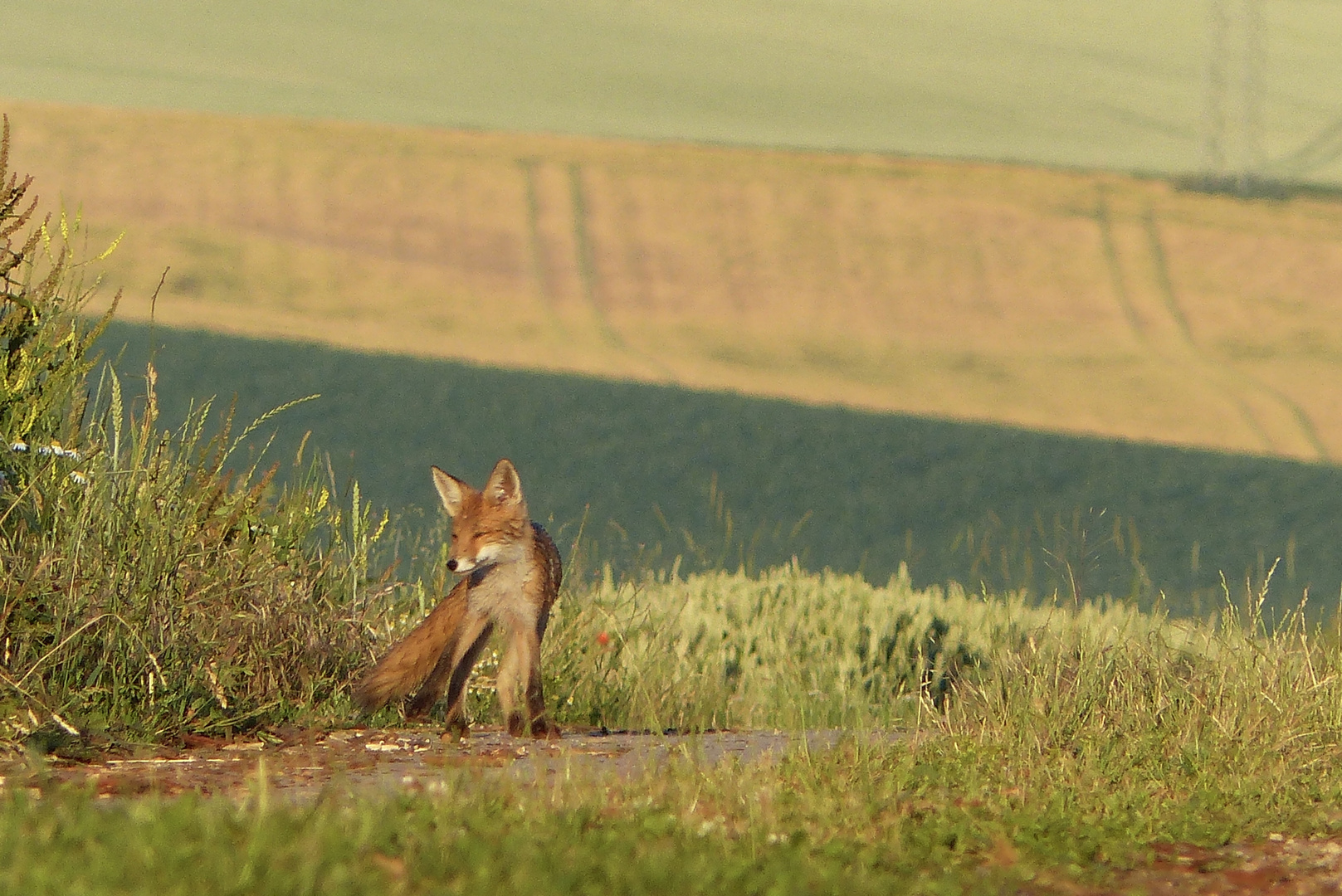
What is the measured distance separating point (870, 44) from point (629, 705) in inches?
1828

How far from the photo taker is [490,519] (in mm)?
7621

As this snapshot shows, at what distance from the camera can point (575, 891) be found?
5070 millimetres

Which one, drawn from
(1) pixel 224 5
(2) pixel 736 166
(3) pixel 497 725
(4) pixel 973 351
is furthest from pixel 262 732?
(1) pixel 224 5

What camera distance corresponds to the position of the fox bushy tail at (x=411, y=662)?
7.70m

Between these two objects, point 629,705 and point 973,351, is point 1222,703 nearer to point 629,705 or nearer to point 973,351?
point 629,705

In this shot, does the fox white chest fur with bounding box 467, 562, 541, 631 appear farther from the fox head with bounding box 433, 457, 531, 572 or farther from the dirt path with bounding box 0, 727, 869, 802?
the dirt path with bounding box 0, 727, 869, 802

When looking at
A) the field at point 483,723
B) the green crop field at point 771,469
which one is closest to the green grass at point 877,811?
the field at point 483,723

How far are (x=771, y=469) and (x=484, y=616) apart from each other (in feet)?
66.9

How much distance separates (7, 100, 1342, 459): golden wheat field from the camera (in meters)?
36.0

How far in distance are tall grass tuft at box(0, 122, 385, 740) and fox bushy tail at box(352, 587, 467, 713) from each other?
0.46 metres

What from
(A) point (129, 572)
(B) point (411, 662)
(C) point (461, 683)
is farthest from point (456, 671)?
(A) point (129, 572)

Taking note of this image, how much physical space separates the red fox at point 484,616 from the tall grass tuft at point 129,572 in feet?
1.81

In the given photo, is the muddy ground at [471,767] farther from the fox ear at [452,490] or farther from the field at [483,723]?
the fox ear at [452,490]

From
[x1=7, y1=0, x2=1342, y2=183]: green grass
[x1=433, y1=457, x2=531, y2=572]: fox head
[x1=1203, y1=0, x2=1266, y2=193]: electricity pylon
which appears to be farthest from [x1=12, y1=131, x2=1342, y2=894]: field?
[x1=7, y1=0, x2=1342, y2=183]: green grass
